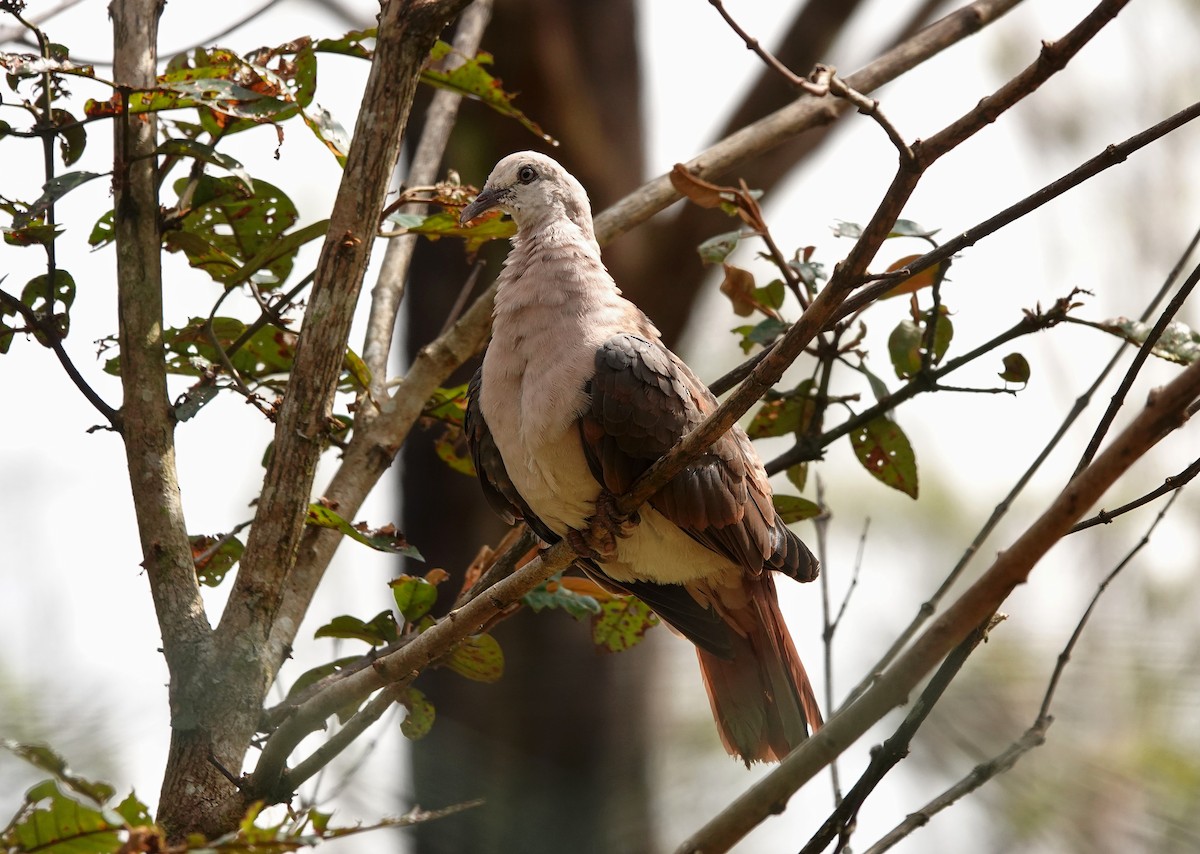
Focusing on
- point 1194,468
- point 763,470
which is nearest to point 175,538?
point 763,470

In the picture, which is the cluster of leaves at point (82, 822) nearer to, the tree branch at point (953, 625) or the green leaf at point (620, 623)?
the tree branch at point (953, 625)

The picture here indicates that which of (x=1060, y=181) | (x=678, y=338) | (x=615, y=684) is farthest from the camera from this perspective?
(x=615, y=684)

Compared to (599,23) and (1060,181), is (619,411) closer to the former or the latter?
(1060,181)

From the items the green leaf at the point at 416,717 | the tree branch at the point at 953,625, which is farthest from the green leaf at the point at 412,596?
the tree branch at the point at 953,625

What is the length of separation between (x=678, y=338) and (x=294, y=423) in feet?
10.2

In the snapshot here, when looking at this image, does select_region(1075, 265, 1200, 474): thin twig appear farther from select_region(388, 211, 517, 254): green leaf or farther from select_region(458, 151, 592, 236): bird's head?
select_region(458, 151, 592, 236): bird's head

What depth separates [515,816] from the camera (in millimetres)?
5453

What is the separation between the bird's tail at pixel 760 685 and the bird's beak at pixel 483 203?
50.7 inches

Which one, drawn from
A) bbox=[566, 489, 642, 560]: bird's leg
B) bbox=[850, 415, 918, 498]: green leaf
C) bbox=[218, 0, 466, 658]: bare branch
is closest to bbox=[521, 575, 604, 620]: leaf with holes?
bbox=[566, 489, 642, 560]: bird's leg

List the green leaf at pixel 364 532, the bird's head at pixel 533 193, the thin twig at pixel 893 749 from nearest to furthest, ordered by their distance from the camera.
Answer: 1. the thin twig at pixel 893 749
2. the green leaf at pixel 364 532
3. the bird's head at pixel 533 193

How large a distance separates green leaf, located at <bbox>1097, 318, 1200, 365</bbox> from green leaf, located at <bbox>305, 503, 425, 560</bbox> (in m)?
1.87

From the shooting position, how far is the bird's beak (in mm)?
3223

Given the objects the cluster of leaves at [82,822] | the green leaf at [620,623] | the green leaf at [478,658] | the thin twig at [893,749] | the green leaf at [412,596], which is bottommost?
the cluster of leaves at [82,822]

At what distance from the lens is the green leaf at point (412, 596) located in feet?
9.10
